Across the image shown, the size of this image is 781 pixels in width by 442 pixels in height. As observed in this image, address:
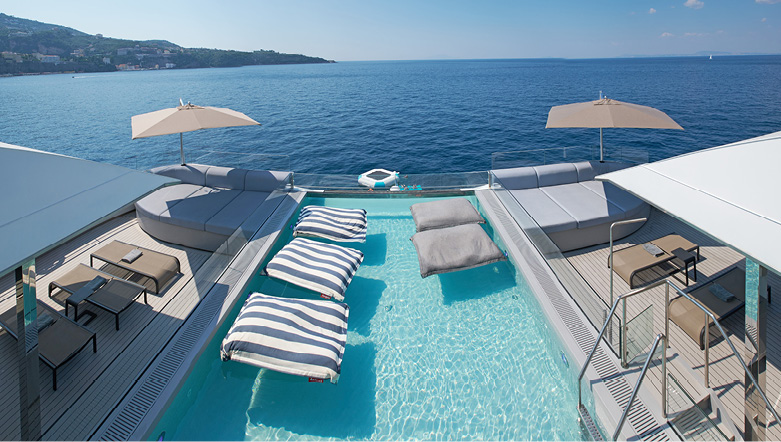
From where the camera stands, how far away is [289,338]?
12.7 ft

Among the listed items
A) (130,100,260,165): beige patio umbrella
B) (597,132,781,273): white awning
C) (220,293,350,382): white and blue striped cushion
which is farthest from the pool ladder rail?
(130,100,260,165): beige patio umbrella

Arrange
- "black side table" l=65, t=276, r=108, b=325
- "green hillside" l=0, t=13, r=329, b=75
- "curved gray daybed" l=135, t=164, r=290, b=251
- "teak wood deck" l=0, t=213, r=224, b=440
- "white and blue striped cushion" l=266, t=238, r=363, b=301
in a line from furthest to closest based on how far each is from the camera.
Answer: "green hillside" l=0, t=13, r=329, b=75 < "curved gray daybed" l=135, t=164, r=290, b=251 < "white and blue striped cushion" l=266, t=238, r=363, b=301 < "black side table" l=65, t=276, r=108, b=325 < "teak wood deck" l=0, t=213, r=224, b=440

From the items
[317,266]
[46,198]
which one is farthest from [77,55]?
[317,266]

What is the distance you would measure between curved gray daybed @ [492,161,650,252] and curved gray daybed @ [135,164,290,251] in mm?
4808

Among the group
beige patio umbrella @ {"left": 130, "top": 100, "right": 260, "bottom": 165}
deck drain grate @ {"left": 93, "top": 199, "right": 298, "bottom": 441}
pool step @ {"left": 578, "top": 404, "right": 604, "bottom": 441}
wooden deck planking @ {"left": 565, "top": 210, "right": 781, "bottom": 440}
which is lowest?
wooden deck planking @ {"left": 565, "top": 210, "right": 781, "bottom": 440}

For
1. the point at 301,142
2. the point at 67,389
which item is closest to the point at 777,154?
the point at 67,389

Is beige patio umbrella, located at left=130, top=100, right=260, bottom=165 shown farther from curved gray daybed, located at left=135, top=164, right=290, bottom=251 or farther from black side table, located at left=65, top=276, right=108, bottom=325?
black side table, located at left=65, top=276, right=108, bottom=325

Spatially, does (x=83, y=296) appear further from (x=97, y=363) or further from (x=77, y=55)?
(x=77, y=55)

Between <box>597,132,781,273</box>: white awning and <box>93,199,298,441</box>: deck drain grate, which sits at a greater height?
<box>597,132,781,273</box>: white awning

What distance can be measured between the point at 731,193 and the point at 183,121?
8741 mm

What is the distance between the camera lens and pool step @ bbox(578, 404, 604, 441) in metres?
3.18

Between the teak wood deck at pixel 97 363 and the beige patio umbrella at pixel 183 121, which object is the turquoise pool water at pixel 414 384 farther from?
the beige patio umbrella at pixel 183 121

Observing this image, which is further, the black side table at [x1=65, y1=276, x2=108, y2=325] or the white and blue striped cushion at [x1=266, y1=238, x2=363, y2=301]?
the white and blue striped cushion at [x1=266, y1=238, x2=363, y2=301]

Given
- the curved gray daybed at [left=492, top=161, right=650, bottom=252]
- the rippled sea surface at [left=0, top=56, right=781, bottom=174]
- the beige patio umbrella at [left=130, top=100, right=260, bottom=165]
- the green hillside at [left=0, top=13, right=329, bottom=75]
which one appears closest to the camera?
the curved gray daybed at [left=492, top=161, right=650, bottom=252]
